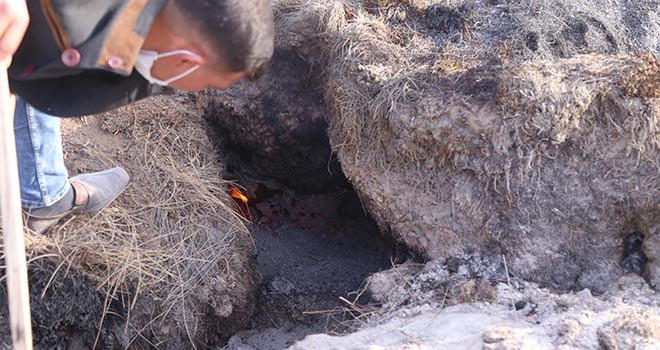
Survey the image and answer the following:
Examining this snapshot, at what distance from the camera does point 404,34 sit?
138 inches

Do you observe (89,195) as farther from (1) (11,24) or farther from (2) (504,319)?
(2) (504,319)

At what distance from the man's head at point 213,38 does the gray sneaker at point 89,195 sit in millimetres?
1329

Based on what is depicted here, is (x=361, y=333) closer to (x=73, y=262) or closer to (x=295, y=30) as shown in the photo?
(x=73, y=262)

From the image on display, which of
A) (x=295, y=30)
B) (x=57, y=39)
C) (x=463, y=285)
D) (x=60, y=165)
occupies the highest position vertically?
(x=57, y=39)

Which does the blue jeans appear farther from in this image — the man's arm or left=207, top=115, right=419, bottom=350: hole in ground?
left=207, top=115, right=419, bottom=350: hole in ground

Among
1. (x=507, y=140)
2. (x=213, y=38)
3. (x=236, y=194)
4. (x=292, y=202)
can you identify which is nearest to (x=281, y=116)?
(x=236, y=194)

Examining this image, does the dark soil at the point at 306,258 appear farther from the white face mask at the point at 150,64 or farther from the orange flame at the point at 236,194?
the white face mask at the point at 150,64

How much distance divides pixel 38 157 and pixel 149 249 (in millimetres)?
755

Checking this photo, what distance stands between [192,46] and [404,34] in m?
2.12

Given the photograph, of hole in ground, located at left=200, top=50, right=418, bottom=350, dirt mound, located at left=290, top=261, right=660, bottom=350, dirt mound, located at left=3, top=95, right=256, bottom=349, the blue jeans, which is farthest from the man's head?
hole in ground, located at left=200, top=50, right=418, bottom=350

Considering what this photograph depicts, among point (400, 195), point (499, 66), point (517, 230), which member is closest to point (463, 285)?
point (517, 230)

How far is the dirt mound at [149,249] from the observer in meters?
2.69

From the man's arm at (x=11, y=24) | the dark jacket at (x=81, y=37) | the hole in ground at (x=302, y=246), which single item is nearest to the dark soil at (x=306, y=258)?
the hole in ground at (x=302, y=246)

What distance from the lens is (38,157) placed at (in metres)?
2.45
